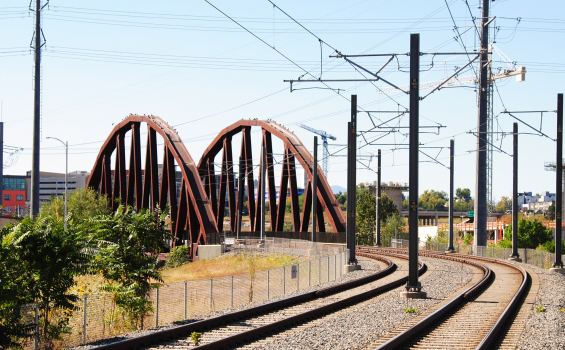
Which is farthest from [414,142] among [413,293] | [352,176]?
[352,176]

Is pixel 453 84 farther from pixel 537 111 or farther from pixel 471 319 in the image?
pixel 471 319

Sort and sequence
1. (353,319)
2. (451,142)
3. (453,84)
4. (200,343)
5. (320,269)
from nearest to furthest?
(200,343) < (353,319) < (320,269) < (451,142) < (453,84)

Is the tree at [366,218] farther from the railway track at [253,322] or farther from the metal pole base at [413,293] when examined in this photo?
the metal pole base at [413,293]

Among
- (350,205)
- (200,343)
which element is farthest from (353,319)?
(350,205)

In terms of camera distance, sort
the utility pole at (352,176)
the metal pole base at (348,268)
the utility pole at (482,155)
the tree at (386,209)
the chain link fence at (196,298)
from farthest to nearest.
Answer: the tree at (386,209) < the utility pole at (482,155) < the metal pole base at (348,268) < the utility pole at (352,176) < the chain link fence at (196,298)

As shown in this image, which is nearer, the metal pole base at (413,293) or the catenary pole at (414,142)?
the catenary pole at (414,142)

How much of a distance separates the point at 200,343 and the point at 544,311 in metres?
11.3

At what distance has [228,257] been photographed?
175 feet

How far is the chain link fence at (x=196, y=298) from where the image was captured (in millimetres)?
17578

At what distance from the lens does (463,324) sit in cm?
1755

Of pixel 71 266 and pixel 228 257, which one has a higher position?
pixel 71 266

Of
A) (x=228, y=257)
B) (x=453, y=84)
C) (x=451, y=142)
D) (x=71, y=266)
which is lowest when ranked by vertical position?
(x=228, y=257)

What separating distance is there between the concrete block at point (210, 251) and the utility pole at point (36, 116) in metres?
35.0

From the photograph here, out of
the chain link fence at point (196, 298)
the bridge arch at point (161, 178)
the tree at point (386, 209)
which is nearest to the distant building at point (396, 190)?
the tree at point (386, 209)
